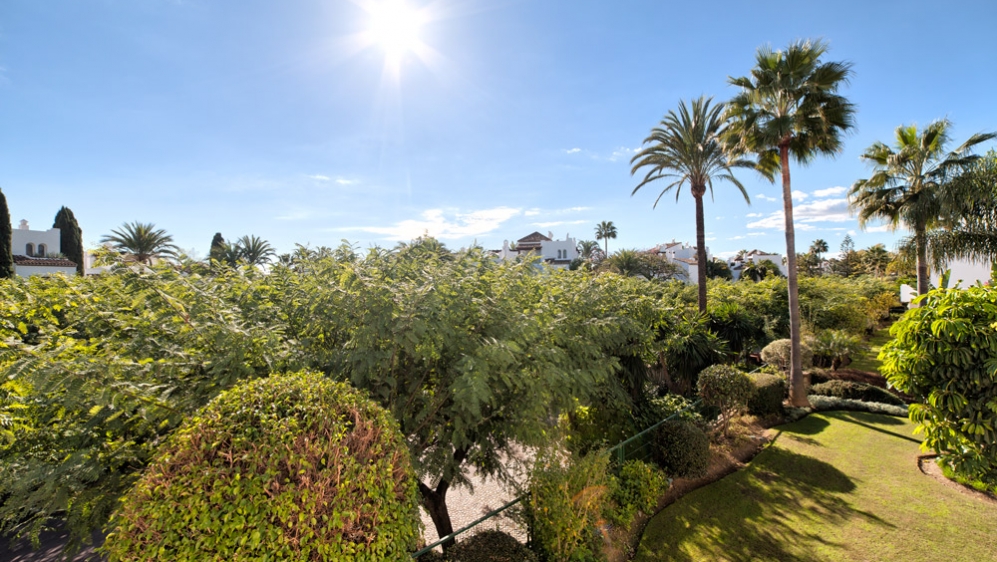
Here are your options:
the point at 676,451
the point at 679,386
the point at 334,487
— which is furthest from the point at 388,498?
the point at 679,386

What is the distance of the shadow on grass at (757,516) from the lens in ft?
21.0

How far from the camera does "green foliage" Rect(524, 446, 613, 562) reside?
17.9 ft

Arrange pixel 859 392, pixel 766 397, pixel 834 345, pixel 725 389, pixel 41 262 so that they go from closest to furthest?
pixel 725 389 < pixel 766 397 < pixel 859 392 < pixel 834 345 < pixel 41 262

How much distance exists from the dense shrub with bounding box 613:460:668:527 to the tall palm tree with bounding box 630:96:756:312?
10475mm

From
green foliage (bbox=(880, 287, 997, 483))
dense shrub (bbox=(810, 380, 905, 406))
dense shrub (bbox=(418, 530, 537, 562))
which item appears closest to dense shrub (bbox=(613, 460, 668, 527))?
dense shrub (bbox=(418, 530, 537, 562))

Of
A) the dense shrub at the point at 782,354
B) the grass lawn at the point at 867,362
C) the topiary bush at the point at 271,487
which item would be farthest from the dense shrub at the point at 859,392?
the topiary bush at the point at 271,487

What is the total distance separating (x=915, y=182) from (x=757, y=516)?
1628 cm

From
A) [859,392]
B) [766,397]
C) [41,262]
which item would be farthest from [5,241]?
[859,392]

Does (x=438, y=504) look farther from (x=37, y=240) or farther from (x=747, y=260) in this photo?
(x=747, y=260)

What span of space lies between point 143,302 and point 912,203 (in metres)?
22.4

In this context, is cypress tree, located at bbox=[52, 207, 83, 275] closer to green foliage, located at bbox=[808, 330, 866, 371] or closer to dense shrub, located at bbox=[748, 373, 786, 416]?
dense shrub, located at bbox=[748, 373, 786, 416]

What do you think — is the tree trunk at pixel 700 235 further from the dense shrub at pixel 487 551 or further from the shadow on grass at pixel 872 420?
the dense shrub at pixel 487 551

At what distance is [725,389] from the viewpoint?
1045 cm

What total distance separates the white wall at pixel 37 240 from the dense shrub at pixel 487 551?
51.4 metres
